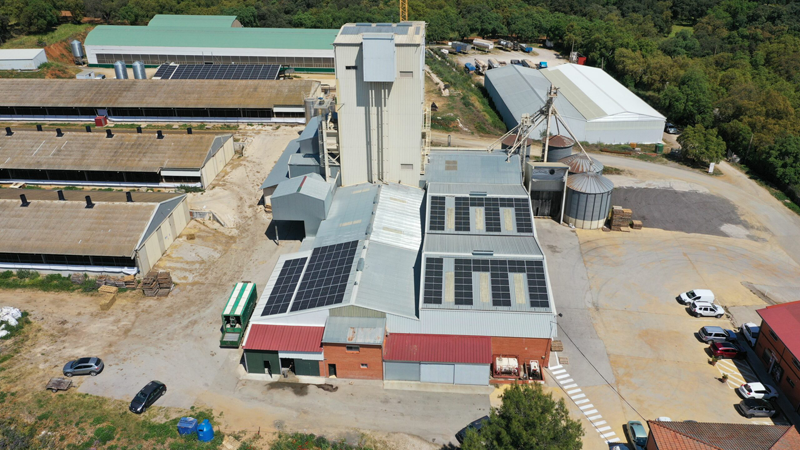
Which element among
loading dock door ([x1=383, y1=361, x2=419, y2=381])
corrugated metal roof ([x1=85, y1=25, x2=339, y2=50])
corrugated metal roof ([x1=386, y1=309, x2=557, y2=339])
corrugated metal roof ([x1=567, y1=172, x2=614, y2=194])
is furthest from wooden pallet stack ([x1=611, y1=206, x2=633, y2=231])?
corrugated metal roof ([x1=85, y1=25, x2=339, y2=50])

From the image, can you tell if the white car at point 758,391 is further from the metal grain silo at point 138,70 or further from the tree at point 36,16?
the tree at point 36,16

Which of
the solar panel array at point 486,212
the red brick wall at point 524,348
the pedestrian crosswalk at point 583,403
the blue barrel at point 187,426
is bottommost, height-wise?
the pedestrian crosswalk at point 583,403

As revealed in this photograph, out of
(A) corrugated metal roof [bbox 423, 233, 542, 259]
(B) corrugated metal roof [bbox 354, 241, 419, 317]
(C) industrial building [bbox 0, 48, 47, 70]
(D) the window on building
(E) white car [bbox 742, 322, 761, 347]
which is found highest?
(C) industrial building [bbox 0, 48, 47, 70]

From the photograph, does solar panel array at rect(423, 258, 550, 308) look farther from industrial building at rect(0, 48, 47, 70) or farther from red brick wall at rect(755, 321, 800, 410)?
industrial building at rect(0, 48, 47, 70)

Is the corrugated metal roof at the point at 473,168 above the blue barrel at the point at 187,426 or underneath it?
above

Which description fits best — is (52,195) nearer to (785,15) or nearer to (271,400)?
(271,400)

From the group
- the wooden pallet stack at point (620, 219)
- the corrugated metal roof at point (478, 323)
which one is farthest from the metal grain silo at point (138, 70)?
the wooden pallet stack at point (620, 219)
